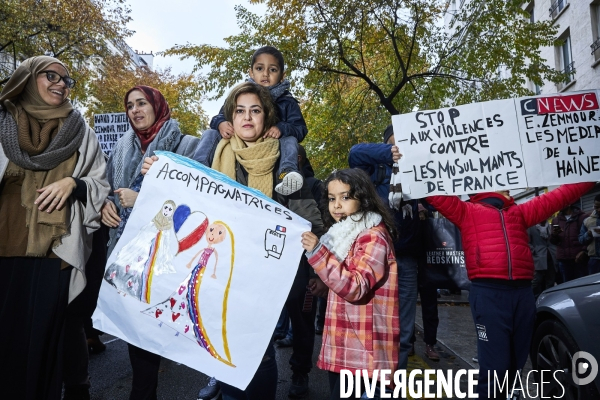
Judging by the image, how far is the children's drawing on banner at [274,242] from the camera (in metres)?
2.27

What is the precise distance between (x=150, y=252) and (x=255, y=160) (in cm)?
73

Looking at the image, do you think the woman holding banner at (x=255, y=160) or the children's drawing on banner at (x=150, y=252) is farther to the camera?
the woman holding banner at (x=255, y=160)

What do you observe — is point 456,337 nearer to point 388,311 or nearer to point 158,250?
point 388,311

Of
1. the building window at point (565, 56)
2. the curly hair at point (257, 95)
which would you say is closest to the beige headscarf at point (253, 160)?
the curly hair at point (257, 95)

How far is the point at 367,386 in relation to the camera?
2.36 metres

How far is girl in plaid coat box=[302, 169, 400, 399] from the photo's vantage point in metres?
2.29

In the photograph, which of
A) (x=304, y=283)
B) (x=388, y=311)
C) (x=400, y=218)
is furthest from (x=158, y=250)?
(x=400, y=218)

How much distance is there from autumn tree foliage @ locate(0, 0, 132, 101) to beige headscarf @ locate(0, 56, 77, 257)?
11.1 meters

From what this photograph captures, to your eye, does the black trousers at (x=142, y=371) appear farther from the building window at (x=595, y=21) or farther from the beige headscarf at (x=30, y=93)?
the building window at (x=595, y=21)

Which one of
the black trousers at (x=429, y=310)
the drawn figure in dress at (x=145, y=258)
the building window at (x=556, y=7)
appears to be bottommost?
the black trousers at (x=429, y=310)

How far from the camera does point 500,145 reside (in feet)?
10.7

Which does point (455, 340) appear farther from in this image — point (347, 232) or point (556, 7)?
point (556, 7)

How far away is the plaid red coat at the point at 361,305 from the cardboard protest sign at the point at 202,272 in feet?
0.73

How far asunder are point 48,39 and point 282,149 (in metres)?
14.0
